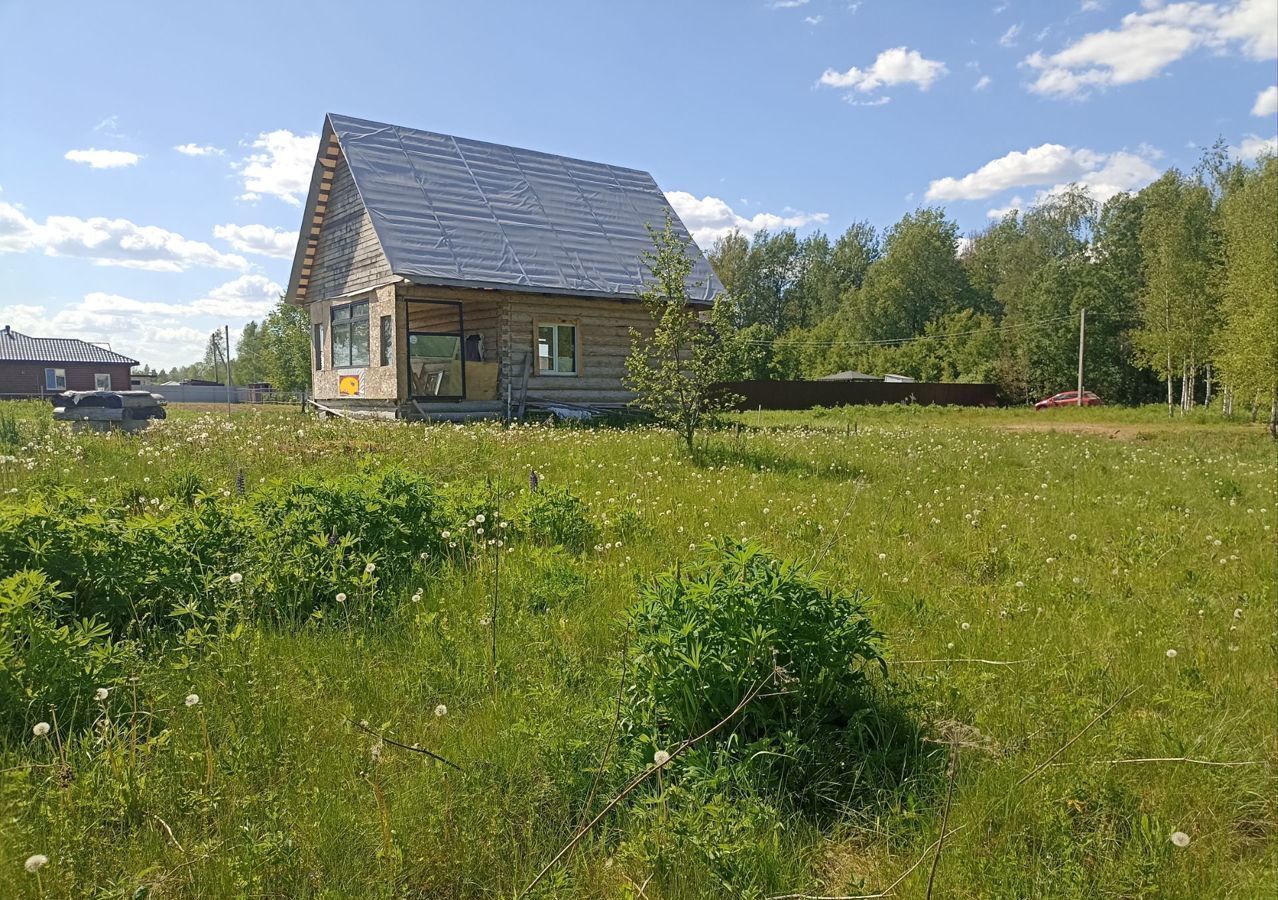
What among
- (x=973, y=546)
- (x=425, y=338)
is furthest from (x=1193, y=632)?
(x=425, y=338)

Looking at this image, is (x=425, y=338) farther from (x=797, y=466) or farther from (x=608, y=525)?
(x=608, y=525)

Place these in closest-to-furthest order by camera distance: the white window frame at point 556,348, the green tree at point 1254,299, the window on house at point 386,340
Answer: the window on house at point 386,340 < the white window frame at point 556,348 < the green tree at point 1254,299

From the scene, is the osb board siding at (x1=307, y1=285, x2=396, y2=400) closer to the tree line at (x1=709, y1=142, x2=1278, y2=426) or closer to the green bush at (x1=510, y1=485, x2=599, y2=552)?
the tree line at (x1=709, y1=142, x2=1278, y2=426)

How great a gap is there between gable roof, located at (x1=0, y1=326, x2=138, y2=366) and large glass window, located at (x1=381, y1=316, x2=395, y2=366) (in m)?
59.4

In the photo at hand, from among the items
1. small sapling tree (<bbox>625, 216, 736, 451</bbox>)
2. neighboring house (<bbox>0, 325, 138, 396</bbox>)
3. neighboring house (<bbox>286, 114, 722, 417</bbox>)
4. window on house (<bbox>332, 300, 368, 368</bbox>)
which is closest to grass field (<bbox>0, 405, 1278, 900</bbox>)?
small sapling tree (<bbox>625, 216, 736, 451</bbox>)

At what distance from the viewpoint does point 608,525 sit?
6.16 metres

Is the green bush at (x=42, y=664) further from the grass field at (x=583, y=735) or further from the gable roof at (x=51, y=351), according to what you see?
the gable roof at (x=51, y=351)

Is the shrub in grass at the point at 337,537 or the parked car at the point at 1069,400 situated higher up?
the parked car at the point at 1069,400

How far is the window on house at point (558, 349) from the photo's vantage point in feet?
68.1

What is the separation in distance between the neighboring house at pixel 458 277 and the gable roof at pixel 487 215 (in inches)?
1.9

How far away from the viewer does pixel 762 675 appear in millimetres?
2770

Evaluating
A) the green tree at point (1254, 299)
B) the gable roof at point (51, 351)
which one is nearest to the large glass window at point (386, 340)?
the green tree at point (1254, 299)

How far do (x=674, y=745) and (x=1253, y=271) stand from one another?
103 ft

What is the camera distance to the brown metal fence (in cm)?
3666
